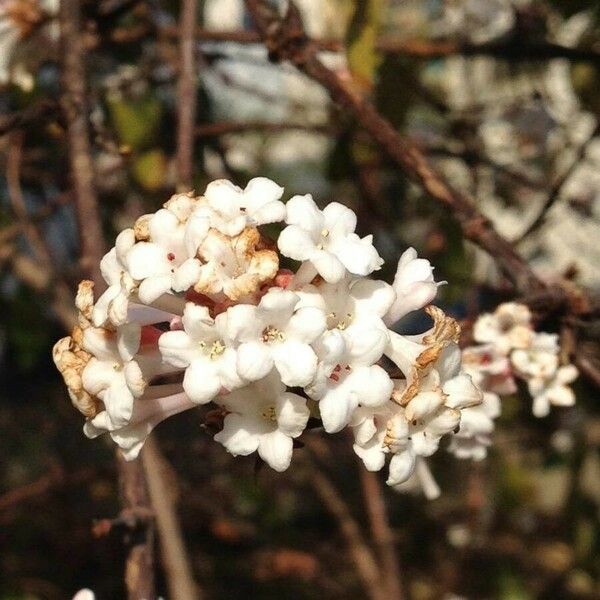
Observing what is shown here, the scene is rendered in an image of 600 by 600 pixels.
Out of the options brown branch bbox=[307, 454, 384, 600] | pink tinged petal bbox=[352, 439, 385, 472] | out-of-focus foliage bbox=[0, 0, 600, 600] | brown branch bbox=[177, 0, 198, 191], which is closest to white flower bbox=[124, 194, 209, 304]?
pink tinged petal bbox=[352, 439, 385, 472]

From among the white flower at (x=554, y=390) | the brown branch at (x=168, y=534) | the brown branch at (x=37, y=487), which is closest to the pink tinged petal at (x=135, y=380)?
the white flower at (x=554, y=390)

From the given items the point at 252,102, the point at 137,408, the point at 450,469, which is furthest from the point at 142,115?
the point at 252,102

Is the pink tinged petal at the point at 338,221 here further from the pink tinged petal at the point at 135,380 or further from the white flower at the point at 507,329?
the white flower at the point at 507,329

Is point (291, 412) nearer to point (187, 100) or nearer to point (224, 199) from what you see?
point (224, 199)

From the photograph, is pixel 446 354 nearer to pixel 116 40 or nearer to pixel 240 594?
pixel 116 40

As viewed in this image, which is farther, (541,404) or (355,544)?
(355,544)

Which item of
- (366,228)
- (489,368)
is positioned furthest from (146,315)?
(366,228)

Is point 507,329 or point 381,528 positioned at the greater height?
point 507,329
